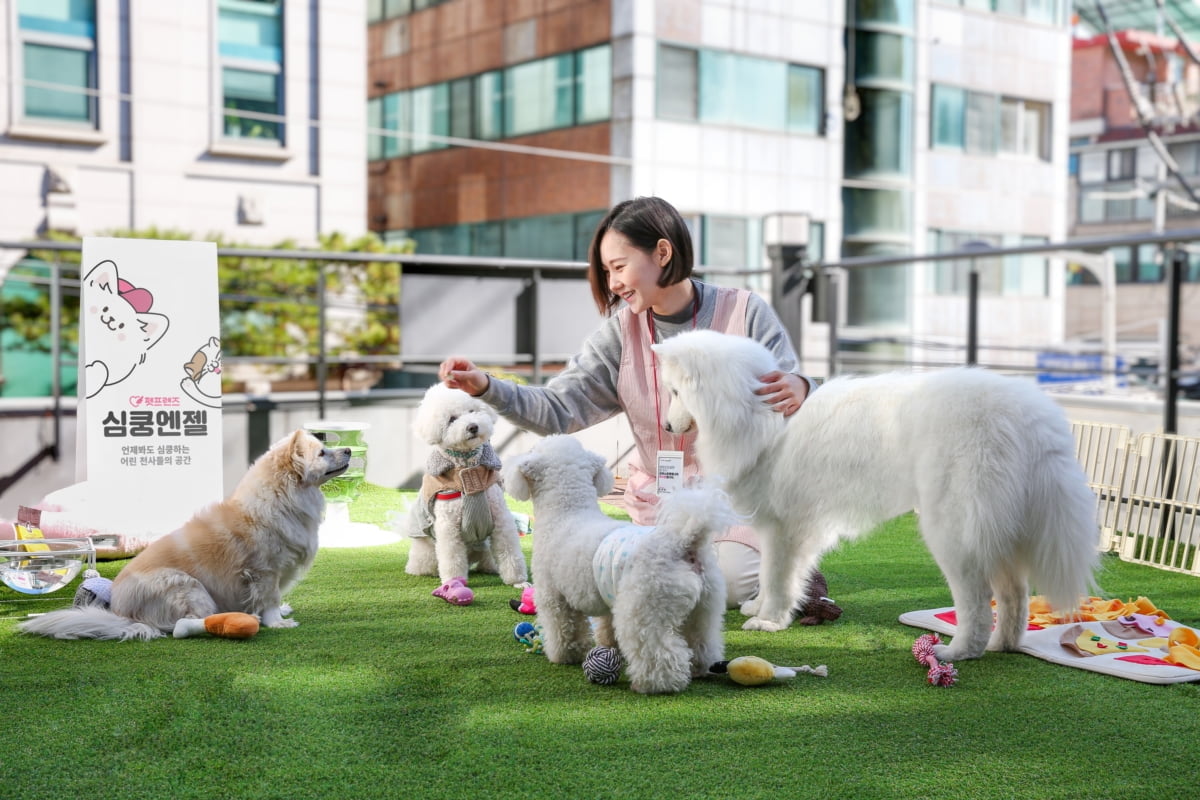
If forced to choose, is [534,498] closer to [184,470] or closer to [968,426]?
[968,426]

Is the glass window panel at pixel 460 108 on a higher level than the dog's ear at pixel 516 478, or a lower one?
higher

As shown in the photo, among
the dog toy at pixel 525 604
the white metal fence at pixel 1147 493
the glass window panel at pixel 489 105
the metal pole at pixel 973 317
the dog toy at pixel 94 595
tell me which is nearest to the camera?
the dog toy at pixel 94 595

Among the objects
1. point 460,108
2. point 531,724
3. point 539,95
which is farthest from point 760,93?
point 531,724

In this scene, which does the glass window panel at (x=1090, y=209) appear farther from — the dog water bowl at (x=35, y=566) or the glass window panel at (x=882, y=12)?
the dog water bowl at (x=35, y=566)

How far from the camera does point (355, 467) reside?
421cm

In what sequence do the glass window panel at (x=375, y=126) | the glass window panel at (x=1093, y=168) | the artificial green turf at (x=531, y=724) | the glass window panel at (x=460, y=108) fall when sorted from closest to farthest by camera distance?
the artificial green turf at (x=531, y=724) → the glass window panel at (x=460, y=108) → the glass window panel at (x=375, y=126) → the glass window panel at (x=1093, y=168)

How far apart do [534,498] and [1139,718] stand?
1.34 meters

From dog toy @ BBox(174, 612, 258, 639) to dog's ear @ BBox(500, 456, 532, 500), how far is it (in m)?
0.78

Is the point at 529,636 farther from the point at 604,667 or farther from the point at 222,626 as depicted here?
the point at 222,626

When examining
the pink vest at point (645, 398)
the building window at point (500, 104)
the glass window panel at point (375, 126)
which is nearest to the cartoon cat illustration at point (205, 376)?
the pink vest at point (645, 398)

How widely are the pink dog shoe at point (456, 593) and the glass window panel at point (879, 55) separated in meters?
15.8

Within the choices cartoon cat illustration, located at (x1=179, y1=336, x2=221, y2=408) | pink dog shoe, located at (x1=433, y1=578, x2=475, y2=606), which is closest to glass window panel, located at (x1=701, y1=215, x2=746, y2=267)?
cartoon cat illustration, located at (x1=179, y1=336, x2=221, y2=408)

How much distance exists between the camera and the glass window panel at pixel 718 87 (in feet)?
49.2

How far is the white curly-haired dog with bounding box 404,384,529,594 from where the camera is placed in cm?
321
